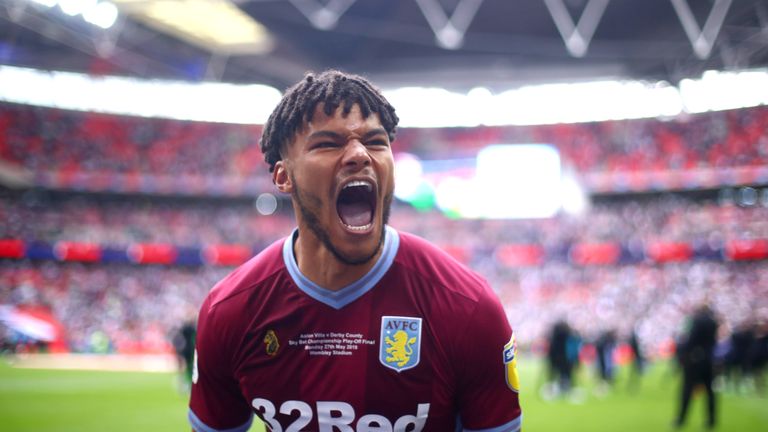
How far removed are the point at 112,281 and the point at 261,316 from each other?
39271 mm

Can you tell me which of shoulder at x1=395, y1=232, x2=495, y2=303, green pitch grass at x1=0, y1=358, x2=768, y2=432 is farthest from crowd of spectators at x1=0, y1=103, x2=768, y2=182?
shoulder at x1=395, y1=232, x2=495, y2=303

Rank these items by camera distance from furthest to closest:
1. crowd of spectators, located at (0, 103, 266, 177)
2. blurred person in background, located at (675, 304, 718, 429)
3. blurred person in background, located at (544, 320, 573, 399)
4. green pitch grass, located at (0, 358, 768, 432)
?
crowd of spectators, located at (0, 103, 266, 177) → blurred person in background, located at (544, 320, 573, 399) → green pitch grass, located at (0, 358, 768, 432) → blurred person in background, located at (675, 304, 718, 429)

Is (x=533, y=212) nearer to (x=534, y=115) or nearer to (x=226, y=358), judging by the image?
(x=534, y=115)

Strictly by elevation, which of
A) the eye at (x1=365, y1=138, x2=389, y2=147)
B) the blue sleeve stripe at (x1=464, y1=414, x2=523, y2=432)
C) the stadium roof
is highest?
the stadium roof

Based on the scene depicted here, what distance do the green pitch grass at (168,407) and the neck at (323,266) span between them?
7.84 metres

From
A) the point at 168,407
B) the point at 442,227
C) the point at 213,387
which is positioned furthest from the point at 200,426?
the point at 442,227

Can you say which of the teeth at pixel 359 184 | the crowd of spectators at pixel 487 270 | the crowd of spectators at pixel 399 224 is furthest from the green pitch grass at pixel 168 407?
the crowd of spectators at pixel 399 224

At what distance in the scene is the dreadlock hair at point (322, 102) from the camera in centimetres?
271

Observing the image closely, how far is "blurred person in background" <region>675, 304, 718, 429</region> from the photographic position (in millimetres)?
9758

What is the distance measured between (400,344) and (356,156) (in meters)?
0.77

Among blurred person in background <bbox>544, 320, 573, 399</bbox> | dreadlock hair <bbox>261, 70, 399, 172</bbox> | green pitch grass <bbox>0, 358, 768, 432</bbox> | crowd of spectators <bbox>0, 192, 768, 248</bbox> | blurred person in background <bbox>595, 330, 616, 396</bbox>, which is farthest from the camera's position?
crowd of spectators <bbox>0, 192, 768, 248</bbox>

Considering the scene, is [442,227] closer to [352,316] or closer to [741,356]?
[741,356]

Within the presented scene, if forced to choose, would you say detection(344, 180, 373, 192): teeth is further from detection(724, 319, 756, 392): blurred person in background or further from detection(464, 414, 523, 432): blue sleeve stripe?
detection(724, 319, 756, 392): blurred person in background

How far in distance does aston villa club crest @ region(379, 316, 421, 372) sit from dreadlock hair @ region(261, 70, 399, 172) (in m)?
0.82
